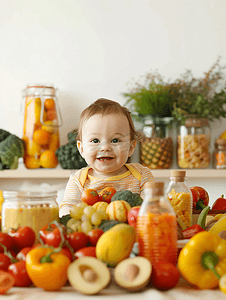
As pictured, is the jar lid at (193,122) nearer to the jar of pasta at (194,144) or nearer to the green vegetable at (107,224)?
the jar of pasta at (194,144)

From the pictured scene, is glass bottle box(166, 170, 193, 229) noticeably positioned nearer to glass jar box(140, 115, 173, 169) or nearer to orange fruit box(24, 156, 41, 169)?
glass jar box(140, 115, 173, 169)

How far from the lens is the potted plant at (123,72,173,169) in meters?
2.25

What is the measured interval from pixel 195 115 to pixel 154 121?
261 millimetres

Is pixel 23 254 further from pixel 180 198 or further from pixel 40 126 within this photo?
pixel 40 126

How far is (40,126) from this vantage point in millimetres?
2229

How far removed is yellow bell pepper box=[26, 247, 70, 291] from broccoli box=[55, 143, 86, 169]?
167cm

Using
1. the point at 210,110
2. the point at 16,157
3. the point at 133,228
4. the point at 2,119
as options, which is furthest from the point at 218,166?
the point at 133,228

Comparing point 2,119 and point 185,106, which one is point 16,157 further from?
point 185,106

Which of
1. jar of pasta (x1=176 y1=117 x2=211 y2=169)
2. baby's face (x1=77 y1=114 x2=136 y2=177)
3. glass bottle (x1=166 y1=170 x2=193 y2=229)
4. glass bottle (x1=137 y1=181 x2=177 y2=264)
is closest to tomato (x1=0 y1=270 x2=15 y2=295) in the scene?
glass bottle (x1=137 y1=181 x2=177 y2=264)

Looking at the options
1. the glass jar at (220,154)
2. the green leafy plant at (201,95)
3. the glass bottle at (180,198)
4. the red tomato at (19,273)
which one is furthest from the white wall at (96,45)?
the red tomato at (19,273)

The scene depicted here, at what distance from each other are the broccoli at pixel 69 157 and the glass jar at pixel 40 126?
2.9 inches

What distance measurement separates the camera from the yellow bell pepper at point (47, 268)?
1.74 feet

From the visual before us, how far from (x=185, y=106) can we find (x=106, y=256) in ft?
6.06

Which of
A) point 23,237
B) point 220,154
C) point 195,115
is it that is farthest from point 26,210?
point 220,154
